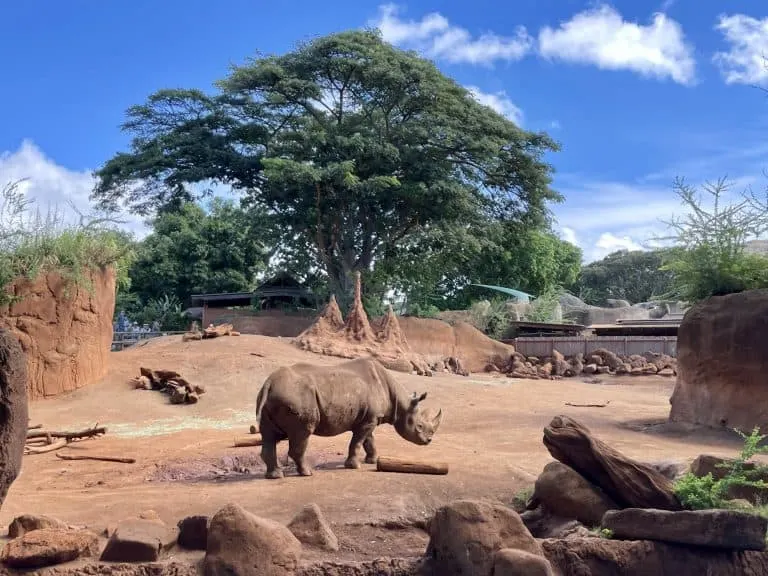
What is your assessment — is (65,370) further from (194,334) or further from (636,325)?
(636,325)

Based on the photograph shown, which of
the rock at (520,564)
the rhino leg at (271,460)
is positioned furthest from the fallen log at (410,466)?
the rock at (520,564)

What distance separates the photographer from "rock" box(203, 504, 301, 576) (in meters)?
5.28

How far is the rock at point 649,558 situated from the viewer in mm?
5746

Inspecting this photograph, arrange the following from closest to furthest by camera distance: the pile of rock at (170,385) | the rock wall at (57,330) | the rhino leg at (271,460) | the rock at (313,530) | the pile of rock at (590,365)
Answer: the rock at (313,530)
the rhino leg at (271,460)
the rock wall at (57,330)
the pile of rock at (170,385)
the pile of rock at (590,365)

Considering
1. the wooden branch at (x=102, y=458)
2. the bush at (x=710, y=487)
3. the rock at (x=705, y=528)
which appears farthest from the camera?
the wooden branch at (x=102, y=458)

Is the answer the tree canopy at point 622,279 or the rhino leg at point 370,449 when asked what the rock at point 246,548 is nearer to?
the rhino leg at point 370,449

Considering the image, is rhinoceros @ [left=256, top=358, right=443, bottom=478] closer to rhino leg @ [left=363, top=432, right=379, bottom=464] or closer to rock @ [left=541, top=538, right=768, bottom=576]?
rhino leg @ [left=363, top=432, right=379, bottom=464]

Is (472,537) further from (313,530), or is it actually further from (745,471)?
(745,471)

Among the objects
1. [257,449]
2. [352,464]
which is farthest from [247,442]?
[352,464]

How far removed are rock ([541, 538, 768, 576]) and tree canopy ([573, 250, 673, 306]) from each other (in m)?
51.7

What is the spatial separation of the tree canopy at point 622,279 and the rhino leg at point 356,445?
49.3 meters

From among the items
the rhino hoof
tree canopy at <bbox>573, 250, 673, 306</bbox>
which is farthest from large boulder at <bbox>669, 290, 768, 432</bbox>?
tree canopy at <bbox>573, 250, 673, 306</bbox>

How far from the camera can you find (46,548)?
17.0 ft

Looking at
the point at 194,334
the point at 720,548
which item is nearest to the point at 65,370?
the point at 194,334
